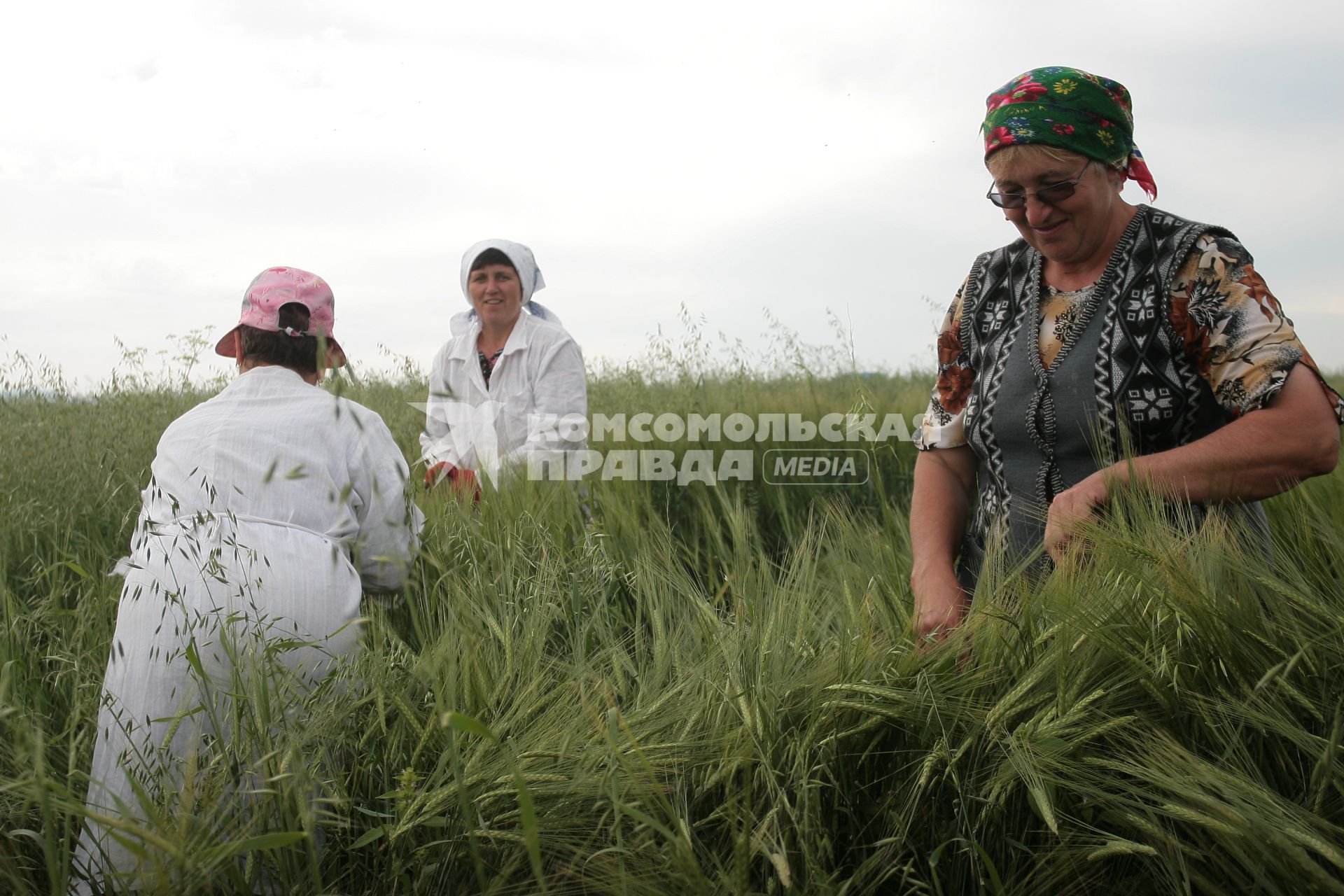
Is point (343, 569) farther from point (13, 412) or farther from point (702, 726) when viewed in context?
point (13, 412)

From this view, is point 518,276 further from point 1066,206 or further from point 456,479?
point 1066,206

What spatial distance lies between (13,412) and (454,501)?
2.41 m

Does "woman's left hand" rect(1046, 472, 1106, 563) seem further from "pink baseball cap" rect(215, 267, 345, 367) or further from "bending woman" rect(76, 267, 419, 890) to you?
"pink baseball cap" rect(215, 267, 345, 367)

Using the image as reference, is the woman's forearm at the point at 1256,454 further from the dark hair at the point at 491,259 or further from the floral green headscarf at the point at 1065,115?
the dark hair at the point at 491,259

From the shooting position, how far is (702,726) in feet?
4.24

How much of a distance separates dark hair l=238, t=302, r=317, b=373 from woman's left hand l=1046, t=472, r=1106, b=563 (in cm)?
175

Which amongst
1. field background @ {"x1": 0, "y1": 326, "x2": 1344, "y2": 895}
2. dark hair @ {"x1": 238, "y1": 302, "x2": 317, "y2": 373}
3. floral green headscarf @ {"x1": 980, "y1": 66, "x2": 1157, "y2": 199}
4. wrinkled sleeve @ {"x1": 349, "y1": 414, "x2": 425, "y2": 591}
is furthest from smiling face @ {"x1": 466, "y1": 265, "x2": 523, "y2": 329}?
field background @ {"x1": 0, "y1": 326, "x2": 1344, "y2": 895}

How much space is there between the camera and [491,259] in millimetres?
4645

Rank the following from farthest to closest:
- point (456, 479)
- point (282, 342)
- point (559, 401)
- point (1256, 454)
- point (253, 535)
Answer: point (559, 401) → point (456, 479) → point (282, 342) → point (253, 535) → point (1256, 454)

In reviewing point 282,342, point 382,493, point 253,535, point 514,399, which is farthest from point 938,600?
point 514,399

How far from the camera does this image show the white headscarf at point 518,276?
462 centimetres

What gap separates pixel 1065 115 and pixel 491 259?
327 centimetres

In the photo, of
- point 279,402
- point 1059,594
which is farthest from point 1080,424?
point 279,402

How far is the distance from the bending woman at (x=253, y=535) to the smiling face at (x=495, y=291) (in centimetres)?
217
